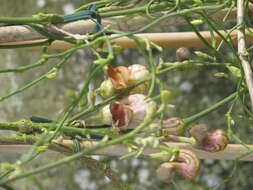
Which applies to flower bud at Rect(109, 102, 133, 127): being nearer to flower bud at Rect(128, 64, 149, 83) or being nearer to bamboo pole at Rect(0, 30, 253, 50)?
flower bud at Rect(128, 64, 149, 83)

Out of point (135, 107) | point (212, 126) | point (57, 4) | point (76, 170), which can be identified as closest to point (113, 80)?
point (135, 107)

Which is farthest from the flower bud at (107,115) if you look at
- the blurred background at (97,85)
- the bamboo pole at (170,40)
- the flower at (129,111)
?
the blurred background at (97,85)

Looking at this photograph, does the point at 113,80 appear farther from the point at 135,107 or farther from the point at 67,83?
the point at 67,83

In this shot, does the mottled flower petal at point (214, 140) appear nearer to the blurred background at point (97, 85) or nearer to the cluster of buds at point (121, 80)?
the cluster of buds at point (121, 80)

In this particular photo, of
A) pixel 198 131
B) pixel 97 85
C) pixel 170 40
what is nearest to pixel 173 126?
pixel 198 131

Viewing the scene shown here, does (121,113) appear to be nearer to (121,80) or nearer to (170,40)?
(121,80)

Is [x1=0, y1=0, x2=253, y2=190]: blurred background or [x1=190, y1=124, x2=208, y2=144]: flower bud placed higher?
[x1=190, y1=124, x2=208, y2=144]: flower bud

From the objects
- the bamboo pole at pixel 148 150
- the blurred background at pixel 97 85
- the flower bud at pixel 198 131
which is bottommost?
the blurred background at pixel 97 85

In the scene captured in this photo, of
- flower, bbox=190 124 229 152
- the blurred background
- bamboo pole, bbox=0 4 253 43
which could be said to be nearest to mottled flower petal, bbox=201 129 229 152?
flower, bbox=190 124 229 152
